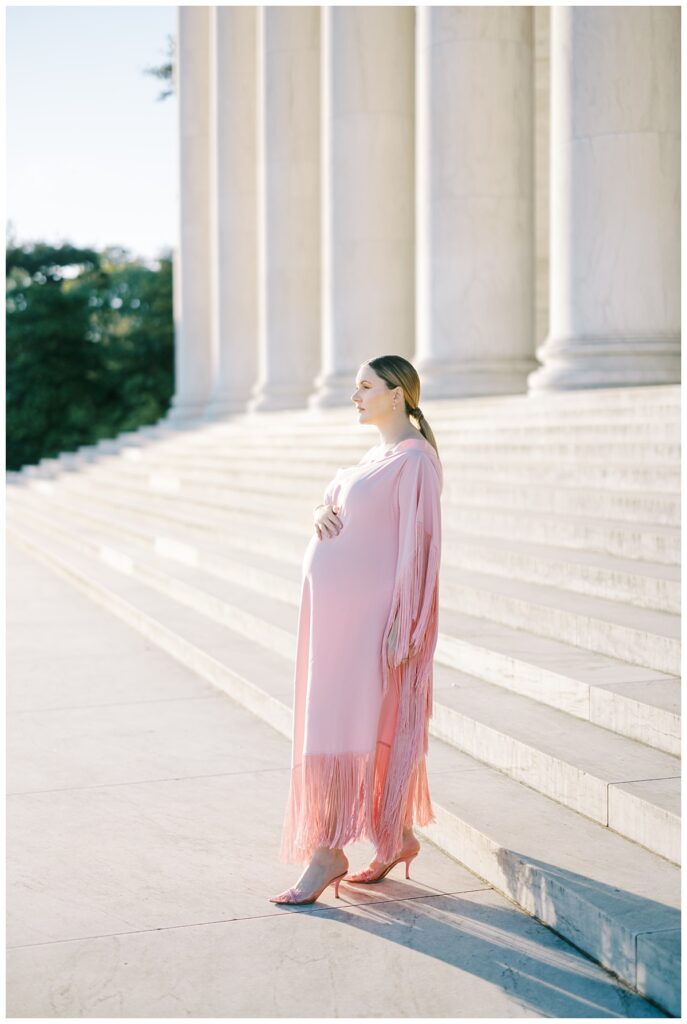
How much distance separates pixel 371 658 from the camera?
632 inches

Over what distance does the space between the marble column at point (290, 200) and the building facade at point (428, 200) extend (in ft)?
0.47

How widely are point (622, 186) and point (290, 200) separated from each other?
40.1 m

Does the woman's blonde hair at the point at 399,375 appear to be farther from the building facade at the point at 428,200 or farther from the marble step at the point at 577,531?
the building facade at the point at 428,200

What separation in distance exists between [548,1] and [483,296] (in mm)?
13198

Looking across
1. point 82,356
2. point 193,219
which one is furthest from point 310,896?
point 82,356

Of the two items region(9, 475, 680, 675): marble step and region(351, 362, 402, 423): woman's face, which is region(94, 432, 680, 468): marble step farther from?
region(351, 362, 402, 423): woman's face

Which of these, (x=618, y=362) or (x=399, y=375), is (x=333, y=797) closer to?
(x=399, y=375)

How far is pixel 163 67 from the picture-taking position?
178m

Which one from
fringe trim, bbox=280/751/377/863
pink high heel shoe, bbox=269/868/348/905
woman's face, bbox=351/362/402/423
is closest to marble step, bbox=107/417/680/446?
woman's face, bbox=351/362/402/423

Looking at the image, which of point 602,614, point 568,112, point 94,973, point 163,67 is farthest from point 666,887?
point 163,67

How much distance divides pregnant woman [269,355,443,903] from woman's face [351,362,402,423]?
3cm

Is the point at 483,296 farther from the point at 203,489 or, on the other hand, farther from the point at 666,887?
the point at 666,887

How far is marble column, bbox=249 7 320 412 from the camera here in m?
79.0

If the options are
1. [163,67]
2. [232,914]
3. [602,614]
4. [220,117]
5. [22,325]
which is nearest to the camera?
[232,914]
